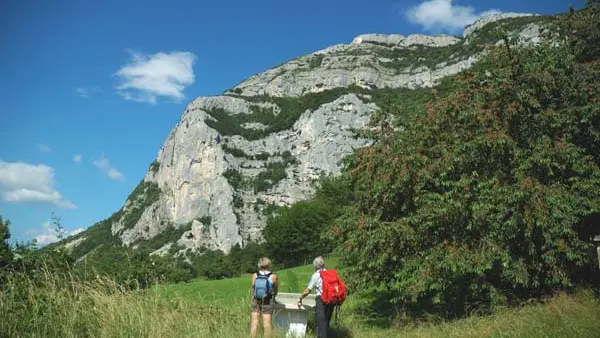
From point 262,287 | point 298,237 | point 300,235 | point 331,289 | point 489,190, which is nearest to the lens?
point 262,287

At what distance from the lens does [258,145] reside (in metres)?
127

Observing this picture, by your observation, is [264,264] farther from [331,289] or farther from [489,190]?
[489,190]

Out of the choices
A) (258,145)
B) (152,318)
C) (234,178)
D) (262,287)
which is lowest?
(152,318)

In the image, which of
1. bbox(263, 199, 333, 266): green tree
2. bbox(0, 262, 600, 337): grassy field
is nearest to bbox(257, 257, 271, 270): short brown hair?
bbox(0, 262, 600, 337): grassy field

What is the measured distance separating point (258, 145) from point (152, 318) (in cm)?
12062

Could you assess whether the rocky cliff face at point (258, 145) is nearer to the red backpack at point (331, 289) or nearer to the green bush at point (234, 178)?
the green bush at point (234, 178)

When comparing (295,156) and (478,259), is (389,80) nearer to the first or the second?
(295,156)

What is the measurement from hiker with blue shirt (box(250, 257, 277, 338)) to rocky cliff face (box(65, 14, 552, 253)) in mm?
94061

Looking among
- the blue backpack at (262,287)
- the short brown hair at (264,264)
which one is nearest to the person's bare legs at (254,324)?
the blue backpack at (262,287)

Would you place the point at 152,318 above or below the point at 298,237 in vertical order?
below

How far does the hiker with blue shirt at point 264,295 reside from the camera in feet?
27.8

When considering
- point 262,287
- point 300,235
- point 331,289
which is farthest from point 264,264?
point 300,235

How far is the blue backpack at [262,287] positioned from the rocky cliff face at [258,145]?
309 feet

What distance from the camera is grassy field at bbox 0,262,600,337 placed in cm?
656
